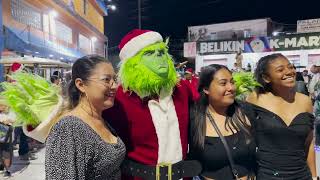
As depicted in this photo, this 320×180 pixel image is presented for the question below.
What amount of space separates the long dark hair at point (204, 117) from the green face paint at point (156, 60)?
36cm

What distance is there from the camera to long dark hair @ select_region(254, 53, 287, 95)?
103 inches

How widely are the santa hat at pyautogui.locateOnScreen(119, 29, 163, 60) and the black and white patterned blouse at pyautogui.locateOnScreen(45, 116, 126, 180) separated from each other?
802mm

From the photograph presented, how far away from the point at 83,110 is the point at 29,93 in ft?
1.42

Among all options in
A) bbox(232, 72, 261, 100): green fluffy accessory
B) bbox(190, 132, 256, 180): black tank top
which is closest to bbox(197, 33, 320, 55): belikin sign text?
bbox(232, 72, 261, 100): green fluffy accessory

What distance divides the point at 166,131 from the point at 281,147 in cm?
81

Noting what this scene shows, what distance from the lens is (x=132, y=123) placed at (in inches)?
94.3

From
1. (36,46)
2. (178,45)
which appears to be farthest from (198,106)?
(178,45)

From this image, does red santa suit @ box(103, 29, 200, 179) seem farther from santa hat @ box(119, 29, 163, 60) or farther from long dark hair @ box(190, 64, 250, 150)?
long dark hair @ box(190, 64, 250, 150)

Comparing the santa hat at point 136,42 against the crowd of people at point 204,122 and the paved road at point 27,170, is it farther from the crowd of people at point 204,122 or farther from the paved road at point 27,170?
the paved road at point 27,170

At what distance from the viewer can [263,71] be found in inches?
104

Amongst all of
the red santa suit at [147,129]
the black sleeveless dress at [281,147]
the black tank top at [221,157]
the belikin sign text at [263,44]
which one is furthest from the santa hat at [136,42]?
the belikin sign text at [263,44]

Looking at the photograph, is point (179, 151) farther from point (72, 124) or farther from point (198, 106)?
point (72, 124)

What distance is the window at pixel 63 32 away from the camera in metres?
16.8

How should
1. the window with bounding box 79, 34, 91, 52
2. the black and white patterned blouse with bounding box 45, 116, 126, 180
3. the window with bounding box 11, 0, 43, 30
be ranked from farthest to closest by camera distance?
1. the window with bounding box 79, 34, 91, 52
2. the window with bounding box 11, 0, 43, 30
3. the black and white patterned blouse with bounding box 45, 116, 126, 180
